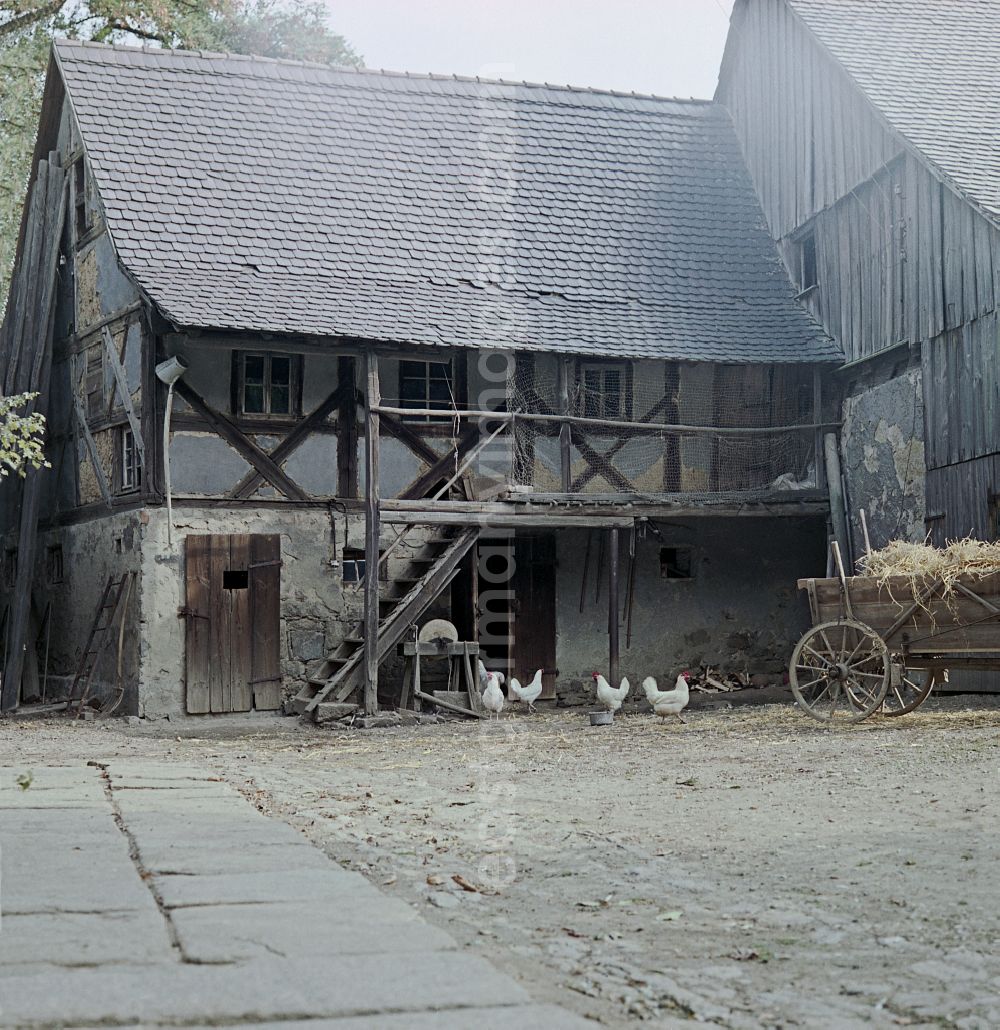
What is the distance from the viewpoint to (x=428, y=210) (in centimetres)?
1777

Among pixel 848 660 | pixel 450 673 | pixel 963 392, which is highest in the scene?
pixel 963 392

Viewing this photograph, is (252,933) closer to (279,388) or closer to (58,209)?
(279,388)

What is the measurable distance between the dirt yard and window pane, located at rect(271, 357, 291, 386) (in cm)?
566

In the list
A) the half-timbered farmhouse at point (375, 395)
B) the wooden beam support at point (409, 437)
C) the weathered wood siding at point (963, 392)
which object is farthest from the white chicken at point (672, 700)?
the wooden beam support at point (409, 437)

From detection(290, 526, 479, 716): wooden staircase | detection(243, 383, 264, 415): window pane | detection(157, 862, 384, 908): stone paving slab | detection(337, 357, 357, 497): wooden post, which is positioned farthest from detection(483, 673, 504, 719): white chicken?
detection(157, 862, 384, 908): stone paving slab

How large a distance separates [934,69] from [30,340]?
1226 cm

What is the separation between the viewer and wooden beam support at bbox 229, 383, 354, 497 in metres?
Answer: 15.8

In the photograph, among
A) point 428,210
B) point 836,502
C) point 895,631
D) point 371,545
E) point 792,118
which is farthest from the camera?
point 792,118

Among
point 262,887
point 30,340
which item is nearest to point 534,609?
point 30,340

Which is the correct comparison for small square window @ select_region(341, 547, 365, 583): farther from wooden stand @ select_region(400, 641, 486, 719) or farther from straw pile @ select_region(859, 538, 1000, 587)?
straw pile @ select_region(859, 538, 1000, 587)

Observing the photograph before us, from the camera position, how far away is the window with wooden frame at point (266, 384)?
1603cm

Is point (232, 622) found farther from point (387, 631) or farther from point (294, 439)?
point (294, 439)

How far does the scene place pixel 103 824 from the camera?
600 cm

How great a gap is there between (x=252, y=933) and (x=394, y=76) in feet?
56.4
